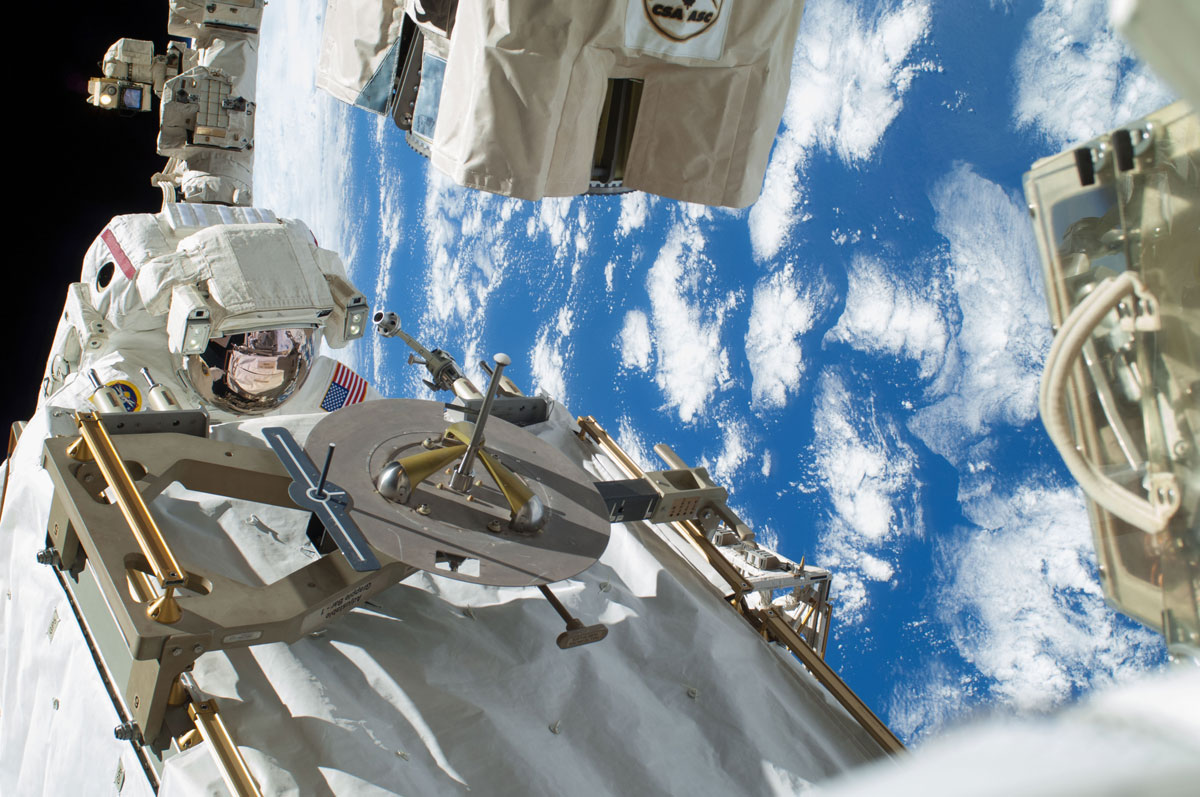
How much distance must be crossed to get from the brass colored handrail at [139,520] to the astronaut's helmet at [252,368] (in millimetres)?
2413

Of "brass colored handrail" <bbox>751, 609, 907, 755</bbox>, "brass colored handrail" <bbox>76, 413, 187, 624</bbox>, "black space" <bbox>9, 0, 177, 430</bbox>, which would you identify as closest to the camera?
"brass colored handrail" <bbox>76, 413, 187, 624</bbox>

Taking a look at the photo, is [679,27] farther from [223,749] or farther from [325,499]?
[223,749]

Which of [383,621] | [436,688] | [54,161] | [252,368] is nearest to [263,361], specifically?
[252,368]

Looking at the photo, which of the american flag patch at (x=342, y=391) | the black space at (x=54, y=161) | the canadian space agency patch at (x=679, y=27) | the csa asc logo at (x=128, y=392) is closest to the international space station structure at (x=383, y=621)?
the canadian space agency patch at (x=679, y=27)

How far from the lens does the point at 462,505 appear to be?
2.70 metres

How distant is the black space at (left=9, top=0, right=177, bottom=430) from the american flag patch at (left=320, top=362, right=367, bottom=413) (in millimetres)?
3577

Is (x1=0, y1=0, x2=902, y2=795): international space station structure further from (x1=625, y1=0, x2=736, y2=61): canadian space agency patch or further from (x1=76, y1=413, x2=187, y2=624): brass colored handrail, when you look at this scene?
(x1=625, y1=0, x2=736, y2=61): canadian space agency patch

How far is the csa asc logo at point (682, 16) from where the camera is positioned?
8.20 feet

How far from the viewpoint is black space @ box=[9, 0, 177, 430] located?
7.49m

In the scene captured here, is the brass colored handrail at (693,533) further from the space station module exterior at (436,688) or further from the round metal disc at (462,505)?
the round metal disc at (462,505)

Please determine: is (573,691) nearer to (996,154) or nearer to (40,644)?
(40,644)

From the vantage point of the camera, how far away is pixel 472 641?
2684 millimetres

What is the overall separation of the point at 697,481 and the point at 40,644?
2146mm

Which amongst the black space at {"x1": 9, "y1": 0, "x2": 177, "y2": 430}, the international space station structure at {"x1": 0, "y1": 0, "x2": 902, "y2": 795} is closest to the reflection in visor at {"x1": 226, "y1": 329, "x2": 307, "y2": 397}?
the international space station structure at {"x1": 0, "y1": 0, "x2": 902, "y2": 795}
